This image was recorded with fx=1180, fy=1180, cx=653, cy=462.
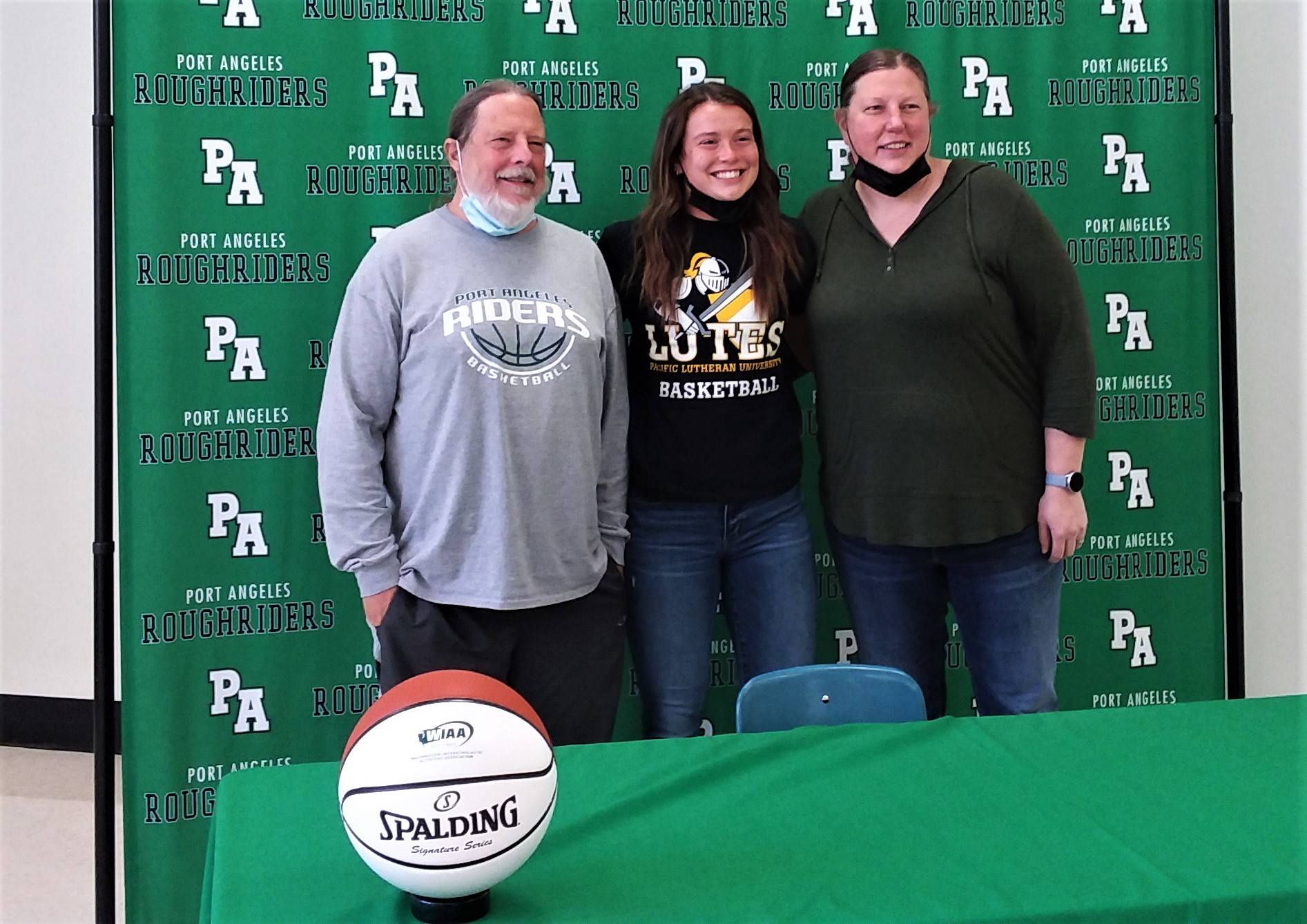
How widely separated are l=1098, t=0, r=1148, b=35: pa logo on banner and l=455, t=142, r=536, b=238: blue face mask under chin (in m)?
1.70

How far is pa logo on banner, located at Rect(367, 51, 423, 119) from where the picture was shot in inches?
107

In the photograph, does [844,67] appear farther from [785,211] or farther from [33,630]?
[33,630]

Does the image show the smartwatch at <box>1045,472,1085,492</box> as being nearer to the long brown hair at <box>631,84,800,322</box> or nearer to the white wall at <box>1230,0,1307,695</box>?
the long brown hair at <box>631,84,800,322</box>

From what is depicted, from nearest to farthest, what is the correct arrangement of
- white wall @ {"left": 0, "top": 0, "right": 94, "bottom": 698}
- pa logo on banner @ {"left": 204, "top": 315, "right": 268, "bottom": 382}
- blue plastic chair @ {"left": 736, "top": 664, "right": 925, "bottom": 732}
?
blue plastic chair @ {"left": 736, "top": 664, "right": 925, "bottom": 732}, pa logo on banner @ {"left": 204, "top": 315, "right": 268, "bottom": 382}, white wall @ {"left": 0, "top": 0, "right": 94, "bottom": 698}

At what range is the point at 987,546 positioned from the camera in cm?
244

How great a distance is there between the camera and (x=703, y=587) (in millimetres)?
2514

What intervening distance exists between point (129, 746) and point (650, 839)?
5.89ft

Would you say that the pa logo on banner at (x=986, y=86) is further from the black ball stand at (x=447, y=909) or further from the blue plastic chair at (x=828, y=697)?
the black ball stand at (x=447, y=909)

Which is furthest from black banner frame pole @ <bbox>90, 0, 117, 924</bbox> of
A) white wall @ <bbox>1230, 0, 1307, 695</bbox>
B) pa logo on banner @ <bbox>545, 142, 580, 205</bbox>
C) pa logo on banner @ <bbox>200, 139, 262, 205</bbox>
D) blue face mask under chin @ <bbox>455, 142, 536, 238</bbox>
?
white wall @ <bbox>1230, 0, 1307, 695</bbox>

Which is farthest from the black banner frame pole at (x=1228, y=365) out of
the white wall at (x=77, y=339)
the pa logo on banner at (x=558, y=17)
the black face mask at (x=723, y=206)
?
the pa logo on banner at (x=558, y=17)

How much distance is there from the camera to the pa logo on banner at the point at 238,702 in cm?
273

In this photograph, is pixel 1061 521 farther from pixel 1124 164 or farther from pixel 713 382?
pixel 1124 164

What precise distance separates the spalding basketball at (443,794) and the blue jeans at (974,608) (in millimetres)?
1409

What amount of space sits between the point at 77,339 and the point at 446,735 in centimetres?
298
